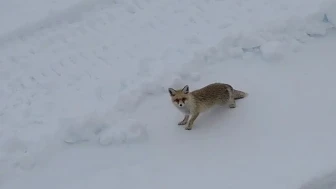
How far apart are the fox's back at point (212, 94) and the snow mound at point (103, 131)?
0.59 metres

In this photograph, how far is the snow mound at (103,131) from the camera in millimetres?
4402

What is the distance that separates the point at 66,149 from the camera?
14.4 ft

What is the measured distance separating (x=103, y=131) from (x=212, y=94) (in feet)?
3.64

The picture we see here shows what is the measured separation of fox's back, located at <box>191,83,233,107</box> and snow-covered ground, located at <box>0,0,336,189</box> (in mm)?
184

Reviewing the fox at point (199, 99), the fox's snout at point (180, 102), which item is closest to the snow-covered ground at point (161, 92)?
the fox at point (199, 99)

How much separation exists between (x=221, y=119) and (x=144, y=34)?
1898mm

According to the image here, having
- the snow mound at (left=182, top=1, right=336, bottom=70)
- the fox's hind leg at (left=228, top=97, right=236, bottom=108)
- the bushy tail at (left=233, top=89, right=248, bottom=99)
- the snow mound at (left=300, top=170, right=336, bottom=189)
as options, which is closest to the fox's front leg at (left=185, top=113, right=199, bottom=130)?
the fox's hind leg at (left=228, top=97, right=236, bottom=108)

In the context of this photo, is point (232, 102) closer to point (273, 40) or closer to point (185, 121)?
point (185, 121)

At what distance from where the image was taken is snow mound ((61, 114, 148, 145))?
440 centimetres

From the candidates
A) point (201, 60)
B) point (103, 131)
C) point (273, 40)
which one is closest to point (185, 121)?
point (103, 131)

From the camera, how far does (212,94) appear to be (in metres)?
4.51

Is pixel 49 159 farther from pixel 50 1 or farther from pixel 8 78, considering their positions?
pixel 50 1

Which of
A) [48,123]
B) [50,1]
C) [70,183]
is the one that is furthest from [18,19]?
[70,183]

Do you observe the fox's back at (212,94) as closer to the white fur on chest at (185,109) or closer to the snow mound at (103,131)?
the white fur on chest at (185,109)
